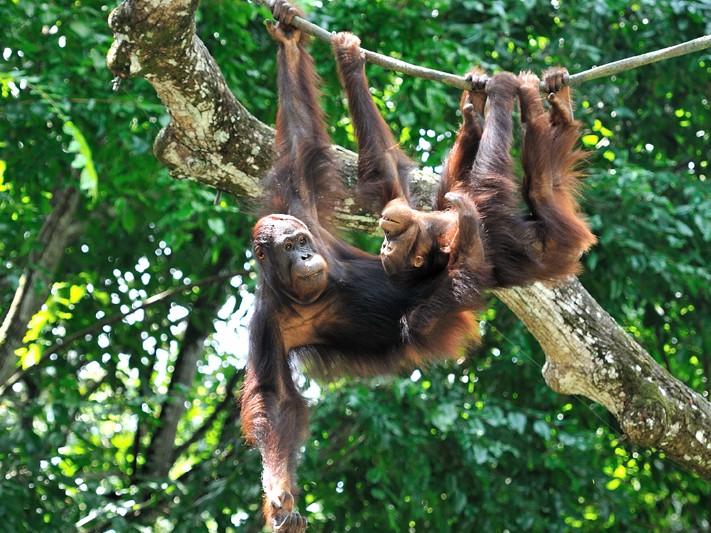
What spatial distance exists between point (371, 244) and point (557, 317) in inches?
107

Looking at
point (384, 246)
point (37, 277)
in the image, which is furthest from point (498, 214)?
point (37, 277)

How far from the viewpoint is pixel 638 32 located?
903 centimetres

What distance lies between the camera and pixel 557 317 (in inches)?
247

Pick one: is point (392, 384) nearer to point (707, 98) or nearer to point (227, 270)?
point (227, 270)

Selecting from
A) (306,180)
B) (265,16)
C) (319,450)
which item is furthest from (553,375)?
(265,16)

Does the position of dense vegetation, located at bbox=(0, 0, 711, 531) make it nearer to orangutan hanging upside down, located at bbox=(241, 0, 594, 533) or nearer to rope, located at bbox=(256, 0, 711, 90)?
orangutan hanging upside down, located at bbox=(241, 0, 594, 533)

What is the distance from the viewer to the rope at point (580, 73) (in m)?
4.91

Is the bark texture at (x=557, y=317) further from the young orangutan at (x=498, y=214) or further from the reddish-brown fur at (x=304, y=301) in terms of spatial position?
the young orangutan at (x=498, y=214)

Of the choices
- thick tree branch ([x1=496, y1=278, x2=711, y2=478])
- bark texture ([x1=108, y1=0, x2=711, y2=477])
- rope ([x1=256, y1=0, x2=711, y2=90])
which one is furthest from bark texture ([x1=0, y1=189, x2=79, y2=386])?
thick tree branch ([x1=496, y1=278, x2=711, y2=478])

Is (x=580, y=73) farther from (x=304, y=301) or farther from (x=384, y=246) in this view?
(x=304, y=301)

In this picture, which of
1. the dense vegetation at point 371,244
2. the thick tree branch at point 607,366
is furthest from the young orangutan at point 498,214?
the dense vegetation at point 371,244

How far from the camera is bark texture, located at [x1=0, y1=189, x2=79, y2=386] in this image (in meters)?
8.78

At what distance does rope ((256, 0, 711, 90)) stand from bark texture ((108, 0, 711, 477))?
2.81 feet

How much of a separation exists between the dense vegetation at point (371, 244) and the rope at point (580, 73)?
2.33 m
